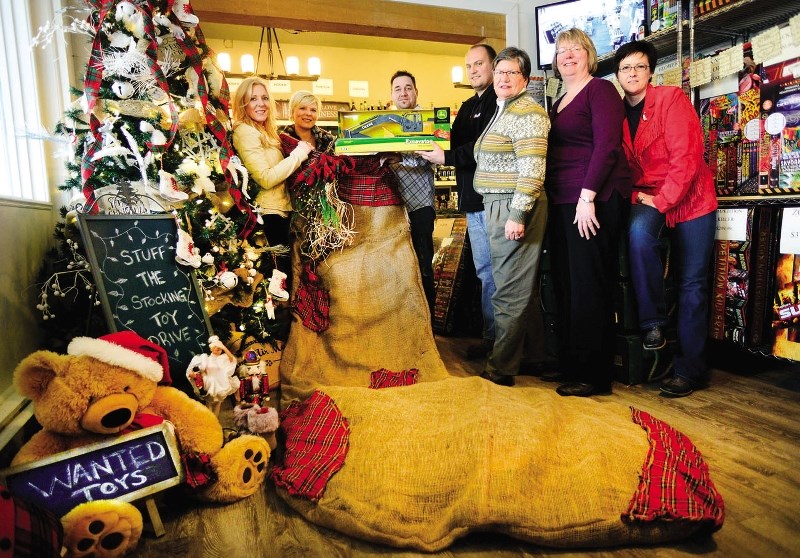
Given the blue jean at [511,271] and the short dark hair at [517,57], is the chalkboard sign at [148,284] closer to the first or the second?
the blue jean at [511,271]

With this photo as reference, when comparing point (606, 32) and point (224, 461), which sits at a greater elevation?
point (606, 32)

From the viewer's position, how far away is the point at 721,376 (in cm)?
264

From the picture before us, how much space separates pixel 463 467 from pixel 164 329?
1.25 meters

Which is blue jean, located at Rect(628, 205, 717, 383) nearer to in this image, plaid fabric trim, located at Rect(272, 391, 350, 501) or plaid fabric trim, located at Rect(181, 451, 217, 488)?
plaid fabric trim, located at Rect(272, 391, 350, 501)

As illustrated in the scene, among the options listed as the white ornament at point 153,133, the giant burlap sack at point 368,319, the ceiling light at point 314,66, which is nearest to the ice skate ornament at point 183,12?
the white ornament at point 153,133

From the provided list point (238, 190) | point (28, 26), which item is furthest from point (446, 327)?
point (28, 26)

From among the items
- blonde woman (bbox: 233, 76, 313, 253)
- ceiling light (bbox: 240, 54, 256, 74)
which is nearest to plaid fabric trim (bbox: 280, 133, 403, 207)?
blonde woman (bbox: 233, 76, 313, 253)

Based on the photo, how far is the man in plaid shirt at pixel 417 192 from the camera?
2.69 metres

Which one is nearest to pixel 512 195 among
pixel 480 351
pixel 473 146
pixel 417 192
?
pixel 473 146

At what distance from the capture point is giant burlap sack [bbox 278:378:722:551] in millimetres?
1318

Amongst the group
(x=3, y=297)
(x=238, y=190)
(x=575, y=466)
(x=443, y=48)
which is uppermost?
(x=443, y=48)

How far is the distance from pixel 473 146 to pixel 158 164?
1.47 m

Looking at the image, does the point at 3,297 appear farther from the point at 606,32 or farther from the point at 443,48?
the point at 443,48

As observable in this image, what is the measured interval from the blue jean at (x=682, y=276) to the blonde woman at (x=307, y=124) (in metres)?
1.58
